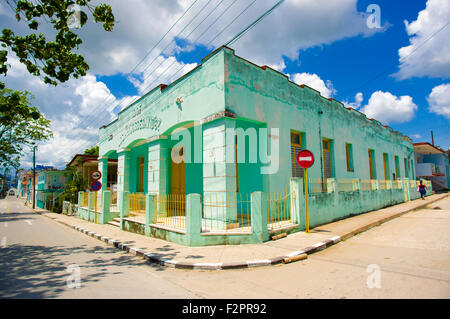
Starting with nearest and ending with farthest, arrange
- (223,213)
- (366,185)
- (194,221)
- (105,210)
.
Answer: (194,221) → (223,213) → (105,210) → (366,185)

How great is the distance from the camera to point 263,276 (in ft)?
15.2

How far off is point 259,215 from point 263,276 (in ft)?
7.39

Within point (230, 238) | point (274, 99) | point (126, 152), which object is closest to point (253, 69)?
point (274, 99)

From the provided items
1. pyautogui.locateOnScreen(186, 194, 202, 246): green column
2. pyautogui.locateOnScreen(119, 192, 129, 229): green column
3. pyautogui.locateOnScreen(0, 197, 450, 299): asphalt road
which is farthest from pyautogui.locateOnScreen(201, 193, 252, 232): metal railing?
pyautogui.locateOnScreen(119, 192, 129, 229): green column

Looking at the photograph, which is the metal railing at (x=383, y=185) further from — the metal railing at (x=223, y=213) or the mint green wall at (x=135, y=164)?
the mint green wall at (x=135, y=164)

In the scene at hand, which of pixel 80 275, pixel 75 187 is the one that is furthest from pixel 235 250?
pixel 75 187

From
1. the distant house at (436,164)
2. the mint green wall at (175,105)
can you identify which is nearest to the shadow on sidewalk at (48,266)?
the mint green wall at (175,105)

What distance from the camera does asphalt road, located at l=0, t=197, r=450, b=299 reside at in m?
3.77

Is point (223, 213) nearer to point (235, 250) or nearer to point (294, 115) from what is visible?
point (235, 250)

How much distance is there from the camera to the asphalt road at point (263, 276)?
3.77m

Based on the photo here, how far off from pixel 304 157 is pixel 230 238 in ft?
11.3

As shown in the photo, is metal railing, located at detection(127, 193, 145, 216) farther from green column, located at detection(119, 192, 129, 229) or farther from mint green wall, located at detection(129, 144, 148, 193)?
mint green wall, located at detection(129, 144, 148, 193)

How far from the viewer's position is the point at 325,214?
918 cm
